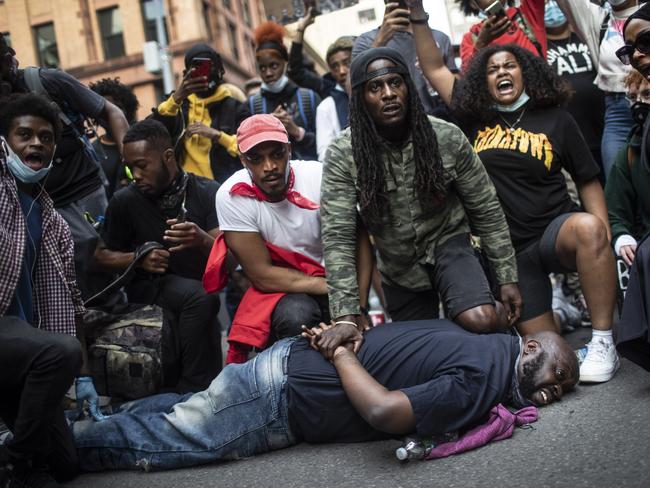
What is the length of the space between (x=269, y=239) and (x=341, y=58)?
2173 mm

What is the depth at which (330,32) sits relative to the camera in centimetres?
2952

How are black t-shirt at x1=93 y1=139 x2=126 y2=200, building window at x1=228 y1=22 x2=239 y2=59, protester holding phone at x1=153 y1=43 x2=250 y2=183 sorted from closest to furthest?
1. protester holding phone at x1=153 y1=43 x2=250 y2=183
2. black t-shirt at x1=93 y1=139 x2=126 y2=200
3. building window at x1=228 y1=22 x2=239 y2=59

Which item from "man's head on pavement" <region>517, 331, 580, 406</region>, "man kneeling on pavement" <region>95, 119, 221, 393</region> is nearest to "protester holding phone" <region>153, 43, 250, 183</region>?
"man kneeling on pavement" <region>95, 119, 221, 393</region>

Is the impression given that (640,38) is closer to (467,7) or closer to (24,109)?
(467,7)

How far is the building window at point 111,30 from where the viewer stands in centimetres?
2697

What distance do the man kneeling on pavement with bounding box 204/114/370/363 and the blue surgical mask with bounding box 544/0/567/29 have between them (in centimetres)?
219

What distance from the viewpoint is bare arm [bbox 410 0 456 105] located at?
437 cm

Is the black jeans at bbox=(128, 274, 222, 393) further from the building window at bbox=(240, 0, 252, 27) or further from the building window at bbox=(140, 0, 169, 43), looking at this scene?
the building window at bbox=(240, 0, 252, 27)

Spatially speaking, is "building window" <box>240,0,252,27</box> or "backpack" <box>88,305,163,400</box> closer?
"backpack" <box>88,305,163,400</box>

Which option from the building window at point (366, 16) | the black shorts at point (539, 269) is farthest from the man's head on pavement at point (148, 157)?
the building window at point (366, 16)

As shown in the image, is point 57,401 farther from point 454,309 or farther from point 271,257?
point 454,309

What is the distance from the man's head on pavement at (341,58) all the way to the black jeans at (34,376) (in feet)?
10.7

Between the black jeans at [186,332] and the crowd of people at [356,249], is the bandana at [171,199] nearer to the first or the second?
the crowd of people at [356,249]

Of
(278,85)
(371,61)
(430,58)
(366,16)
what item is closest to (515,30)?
(430,58)
